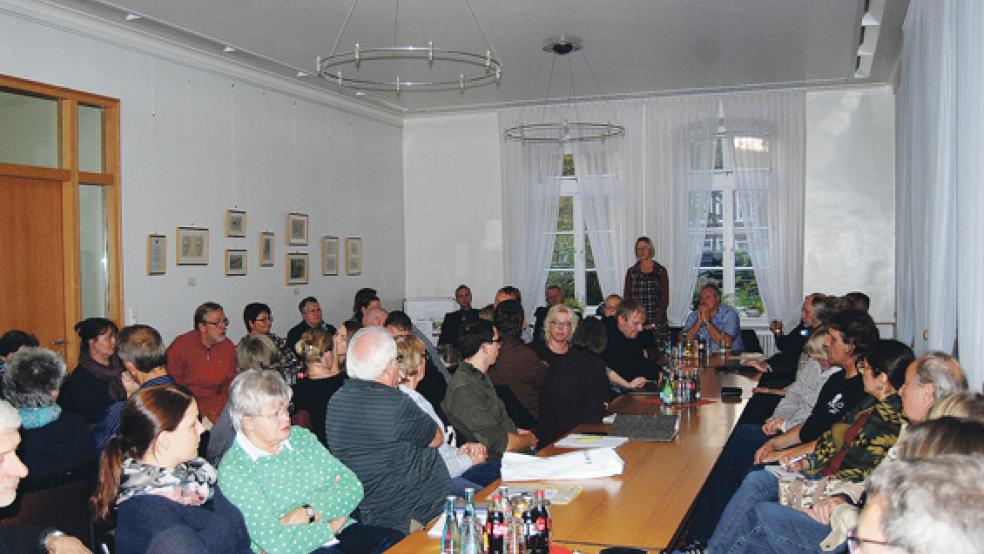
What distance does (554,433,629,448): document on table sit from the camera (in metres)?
4.52

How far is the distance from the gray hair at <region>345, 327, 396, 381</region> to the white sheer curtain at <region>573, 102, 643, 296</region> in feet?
27.4

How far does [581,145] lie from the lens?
12273mm

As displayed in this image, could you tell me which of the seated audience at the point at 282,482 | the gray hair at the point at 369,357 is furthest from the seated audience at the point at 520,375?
the seated audience at the point at 282,482

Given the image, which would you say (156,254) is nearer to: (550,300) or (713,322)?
(550,300)

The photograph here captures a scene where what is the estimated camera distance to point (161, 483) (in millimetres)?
2881

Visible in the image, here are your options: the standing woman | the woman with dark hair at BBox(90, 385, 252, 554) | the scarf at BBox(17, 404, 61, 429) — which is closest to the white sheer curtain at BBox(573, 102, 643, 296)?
the standing woman

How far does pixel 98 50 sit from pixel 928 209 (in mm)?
6938

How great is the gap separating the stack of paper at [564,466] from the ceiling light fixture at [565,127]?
5.65 meters

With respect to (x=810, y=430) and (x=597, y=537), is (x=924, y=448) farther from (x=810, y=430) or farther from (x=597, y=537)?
(x=810, y=430)

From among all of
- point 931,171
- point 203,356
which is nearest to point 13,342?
point 203,356

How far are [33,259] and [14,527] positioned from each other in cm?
515

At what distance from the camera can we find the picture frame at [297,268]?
10500mm

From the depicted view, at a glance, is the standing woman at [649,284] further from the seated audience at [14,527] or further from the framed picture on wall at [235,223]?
the seated audience at [14,527]

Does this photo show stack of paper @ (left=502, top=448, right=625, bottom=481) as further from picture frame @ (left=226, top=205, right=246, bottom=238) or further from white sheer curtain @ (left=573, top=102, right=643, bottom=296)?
white sheer curtain @ (left=573, top=102, right=643, bottom=296)
